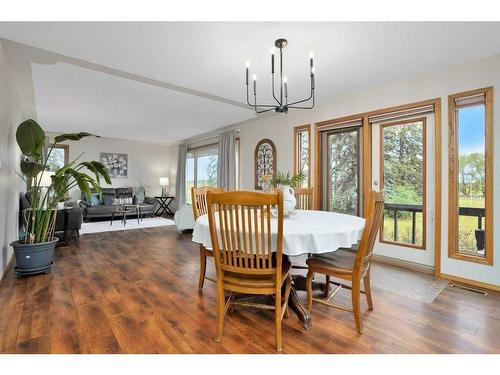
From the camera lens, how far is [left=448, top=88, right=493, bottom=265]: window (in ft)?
8.16

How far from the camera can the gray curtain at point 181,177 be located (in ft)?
25.4

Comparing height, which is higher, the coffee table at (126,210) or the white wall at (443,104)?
the white wall at (443,104)

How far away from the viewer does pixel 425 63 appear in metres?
2.63

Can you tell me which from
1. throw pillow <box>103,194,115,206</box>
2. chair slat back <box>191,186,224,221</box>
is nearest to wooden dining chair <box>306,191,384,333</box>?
chair slat back <box>191,186,224,221</box>

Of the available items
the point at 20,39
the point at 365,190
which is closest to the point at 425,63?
the point at 365,190

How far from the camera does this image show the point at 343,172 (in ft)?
12.6

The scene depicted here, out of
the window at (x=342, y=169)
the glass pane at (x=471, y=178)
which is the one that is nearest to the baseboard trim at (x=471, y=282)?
the glass pane at (x=471, y=178)

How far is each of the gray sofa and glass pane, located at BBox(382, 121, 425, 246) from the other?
5.93m

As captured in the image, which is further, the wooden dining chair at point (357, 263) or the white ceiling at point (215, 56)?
the white ceiling at point (215, 56)

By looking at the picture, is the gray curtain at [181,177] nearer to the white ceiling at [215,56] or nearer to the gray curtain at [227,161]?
the gray curtain at [227,161]

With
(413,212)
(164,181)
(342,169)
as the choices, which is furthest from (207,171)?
(413,212)

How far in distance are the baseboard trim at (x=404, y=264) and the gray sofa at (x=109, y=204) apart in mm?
5819
